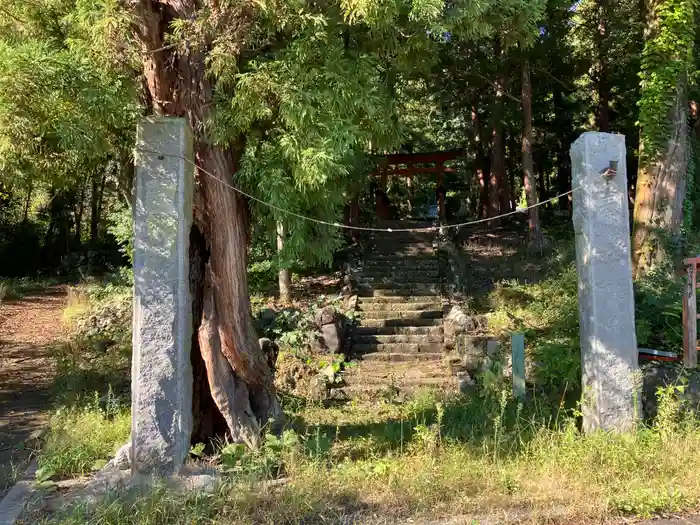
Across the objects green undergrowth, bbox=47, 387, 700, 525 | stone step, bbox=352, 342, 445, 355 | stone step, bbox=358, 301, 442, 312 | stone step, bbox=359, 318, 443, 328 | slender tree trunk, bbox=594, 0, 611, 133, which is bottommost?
green undergrowth, bbox=47, 387, 700, 525

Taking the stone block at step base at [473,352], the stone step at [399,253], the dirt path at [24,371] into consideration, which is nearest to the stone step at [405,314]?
the stone block at step base at [473,352]

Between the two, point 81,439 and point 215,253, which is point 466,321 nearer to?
point 215,253

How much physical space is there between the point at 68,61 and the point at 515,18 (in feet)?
14.6

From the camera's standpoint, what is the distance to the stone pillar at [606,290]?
Result: 495 cm

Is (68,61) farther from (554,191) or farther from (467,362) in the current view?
(554,191)

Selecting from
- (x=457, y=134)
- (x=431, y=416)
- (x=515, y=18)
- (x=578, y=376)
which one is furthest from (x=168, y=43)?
(x=457, y=134)

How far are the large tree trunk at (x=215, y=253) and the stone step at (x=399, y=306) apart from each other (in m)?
6.17

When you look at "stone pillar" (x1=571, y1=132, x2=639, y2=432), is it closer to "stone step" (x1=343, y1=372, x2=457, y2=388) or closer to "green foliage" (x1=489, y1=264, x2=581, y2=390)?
"green foliage" (x1=489, y1=264, x2=581, y2=390)

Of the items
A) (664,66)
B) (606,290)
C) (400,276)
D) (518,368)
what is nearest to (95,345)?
(400,276)

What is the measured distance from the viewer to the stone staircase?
9.08m

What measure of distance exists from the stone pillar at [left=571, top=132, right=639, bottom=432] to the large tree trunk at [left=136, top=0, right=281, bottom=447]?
3.30 metres

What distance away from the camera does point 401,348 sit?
33.7ft

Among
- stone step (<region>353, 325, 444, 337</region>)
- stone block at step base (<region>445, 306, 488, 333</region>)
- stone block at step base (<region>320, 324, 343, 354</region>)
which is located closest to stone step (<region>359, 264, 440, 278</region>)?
stone block at step base (<region>445, 306, 488, 333</region>)

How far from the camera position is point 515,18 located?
216 inches
